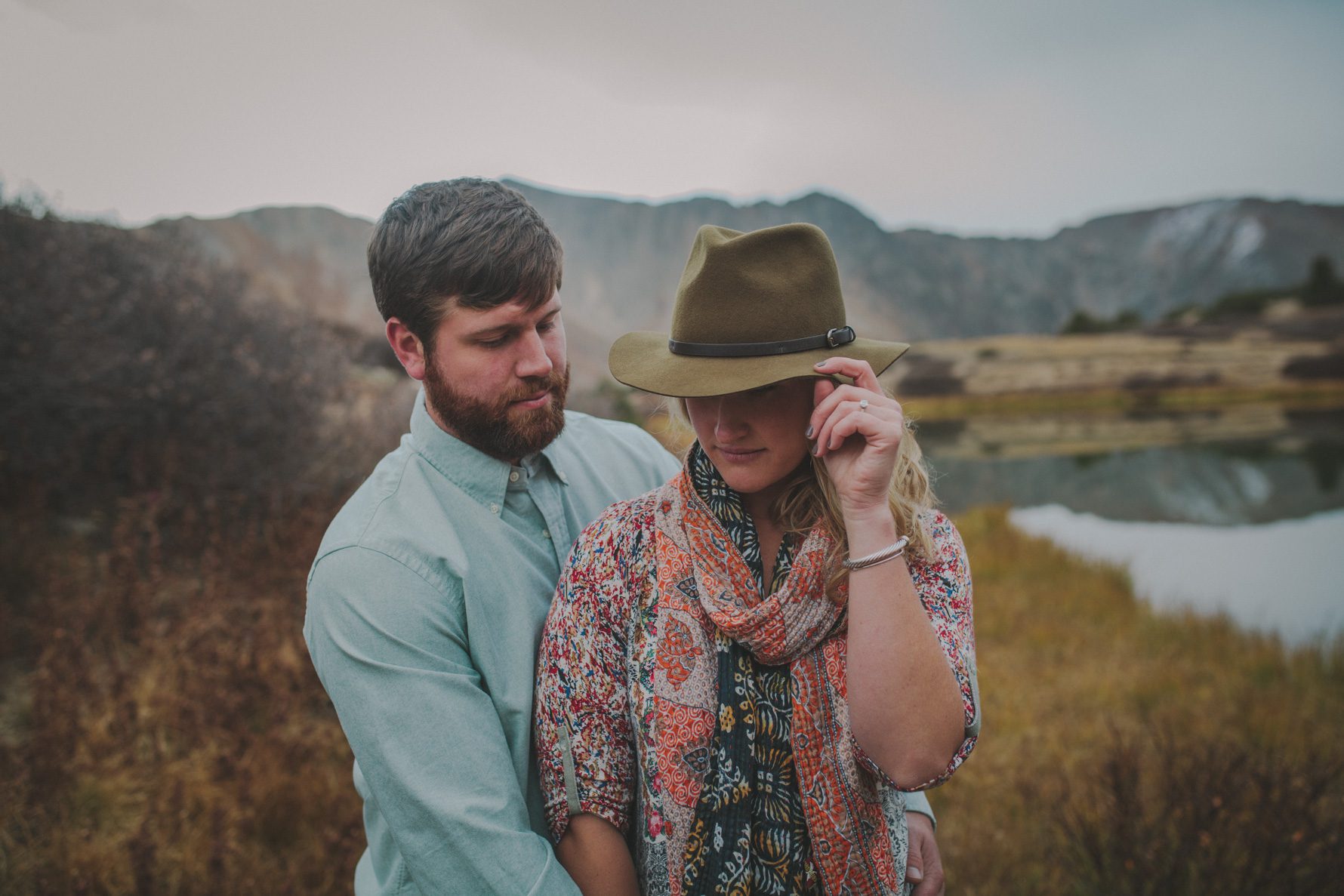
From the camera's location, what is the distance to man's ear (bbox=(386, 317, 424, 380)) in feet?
6.56

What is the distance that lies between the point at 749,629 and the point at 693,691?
18 cm

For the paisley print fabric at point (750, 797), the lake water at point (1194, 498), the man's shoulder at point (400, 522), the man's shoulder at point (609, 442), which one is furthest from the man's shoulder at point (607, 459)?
the lake water at point (1194, 498)

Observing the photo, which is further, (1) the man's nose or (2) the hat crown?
(1) the man's nose

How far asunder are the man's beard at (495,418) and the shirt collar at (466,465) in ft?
0.08

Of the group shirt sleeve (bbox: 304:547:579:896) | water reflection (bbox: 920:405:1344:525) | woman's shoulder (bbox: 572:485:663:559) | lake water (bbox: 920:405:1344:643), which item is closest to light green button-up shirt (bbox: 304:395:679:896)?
shirt sleeve (bbox: 304:547:579:896)

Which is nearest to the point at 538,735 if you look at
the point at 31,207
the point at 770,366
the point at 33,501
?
the point at 770,366

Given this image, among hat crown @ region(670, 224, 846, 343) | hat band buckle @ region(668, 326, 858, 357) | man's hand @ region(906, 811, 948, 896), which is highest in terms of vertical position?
hat crown @ region(670, 224, 846, 343)

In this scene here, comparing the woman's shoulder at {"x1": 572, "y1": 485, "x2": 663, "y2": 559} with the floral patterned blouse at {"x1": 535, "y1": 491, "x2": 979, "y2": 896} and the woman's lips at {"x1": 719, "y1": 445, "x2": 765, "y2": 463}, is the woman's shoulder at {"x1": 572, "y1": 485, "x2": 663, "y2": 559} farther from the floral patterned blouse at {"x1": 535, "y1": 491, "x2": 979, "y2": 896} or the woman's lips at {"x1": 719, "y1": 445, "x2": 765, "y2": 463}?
the woman's lips at {"x1": 719, "y1": 445, "x2": 765, "y2": 463}

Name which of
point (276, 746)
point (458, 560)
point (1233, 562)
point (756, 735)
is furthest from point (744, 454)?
point (1233, 562)

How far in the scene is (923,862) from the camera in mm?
1867

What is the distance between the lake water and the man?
3.78 metres

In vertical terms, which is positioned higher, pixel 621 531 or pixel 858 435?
pixel 858 435

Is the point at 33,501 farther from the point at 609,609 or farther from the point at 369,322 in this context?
the point at 369,322

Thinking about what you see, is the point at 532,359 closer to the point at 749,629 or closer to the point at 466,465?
the point at 466,465
